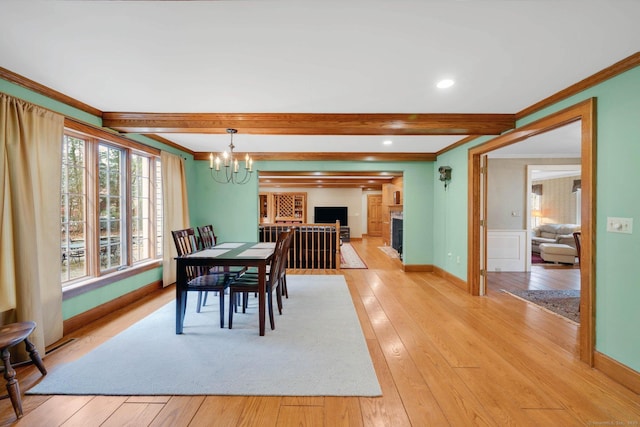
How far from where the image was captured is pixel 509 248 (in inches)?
219

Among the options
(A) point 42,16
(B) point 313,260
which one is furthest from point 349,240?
(A) point 42,16

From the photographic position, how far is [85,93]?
104 inches

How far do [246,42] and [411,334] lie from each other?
9.43 ft

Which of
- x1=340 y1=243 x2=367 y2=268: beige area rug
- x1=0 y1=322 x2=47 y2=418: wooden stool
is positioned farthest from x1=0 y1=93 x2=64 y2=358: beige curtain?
x1=340 y1=243 x2=367 y2=268: beige area rug

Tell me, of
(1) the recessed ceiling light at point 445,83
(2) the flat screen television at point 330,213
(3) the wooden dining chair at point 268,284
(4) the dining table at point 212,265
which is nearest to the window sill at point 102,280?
(4) the dining table at point 212,265

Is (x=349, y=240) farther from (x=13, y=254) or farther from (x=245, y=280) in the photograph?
(x=13, y=254)

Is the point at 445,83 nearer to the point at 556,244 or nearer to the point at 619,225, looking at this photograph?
the point at 619,225

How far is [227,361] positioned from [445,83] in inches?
116

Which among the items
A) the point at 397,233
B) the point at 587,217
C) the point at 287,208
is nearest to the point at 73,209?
the point at 587,217

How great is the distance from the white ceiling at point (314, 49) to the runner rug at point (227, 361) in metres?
2.32

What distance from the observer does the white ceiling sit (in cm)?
151

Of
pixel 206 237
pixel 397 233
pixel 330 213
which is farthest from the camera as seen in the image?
pixel 330 213

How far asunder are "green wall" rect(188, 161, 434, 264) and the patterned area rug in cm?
172

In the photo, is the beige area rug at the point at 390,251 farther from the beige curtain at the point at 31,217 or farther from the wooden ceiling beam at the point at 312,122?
the beige curtain at the point at 31,217
